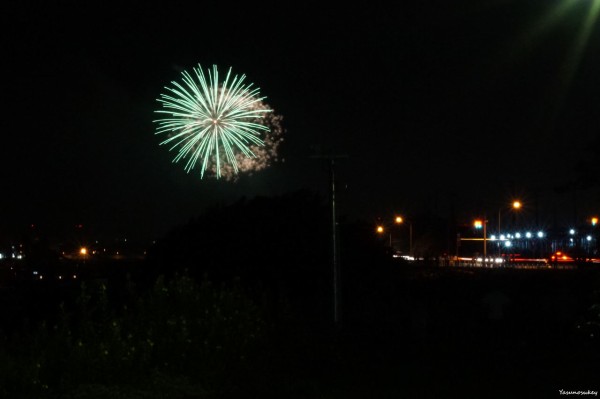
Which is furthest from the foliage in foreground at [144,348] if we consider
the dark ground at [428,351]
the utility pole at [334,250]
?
the utility pole at [334,250]

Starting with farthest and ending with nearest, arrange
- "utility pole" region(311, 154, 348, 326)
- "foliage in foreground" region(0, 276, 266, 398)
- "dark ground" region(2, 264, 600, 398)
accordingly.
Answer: "utility pole" region(311, 154, 348, 326) < "dark ground" region(2, 264, 600, 398) < "foliage in foreground" region(0, 276, 266, 398)

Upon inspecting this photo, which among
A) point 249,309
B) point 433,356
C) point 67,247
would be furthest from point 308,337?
point 67,247

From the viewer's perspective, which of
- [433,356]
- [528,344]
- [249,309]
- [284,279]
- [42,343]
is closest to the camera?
[42,343]

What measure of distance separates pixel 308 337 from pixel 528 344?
6387mm

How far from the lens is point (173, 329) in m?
13.2

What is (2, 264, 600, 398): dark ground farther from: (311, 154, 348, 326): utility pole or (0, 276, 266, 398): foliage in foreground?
(0, 276, 266, 398): foliage in foreground

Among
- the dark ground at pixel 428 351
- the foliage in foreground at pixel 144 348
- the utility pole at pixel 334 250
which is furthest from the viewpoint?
the utility pole at pixel 334 250

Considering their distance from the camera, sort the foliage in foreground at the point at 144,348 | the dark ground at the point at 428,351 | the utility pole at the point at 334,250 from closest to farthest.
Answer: the foliage in foreground at the point at 144,348, the dark ground at the point at 428,351, the utility pole at the point at 334,250

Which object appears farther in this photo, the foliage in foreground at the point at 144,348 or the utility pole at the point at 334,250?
the utility pole at the point at 334,250

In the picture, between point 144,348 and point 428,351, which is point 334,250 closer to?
point 428,351

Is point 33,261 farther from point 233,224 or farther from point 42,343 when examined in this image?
point 42,343

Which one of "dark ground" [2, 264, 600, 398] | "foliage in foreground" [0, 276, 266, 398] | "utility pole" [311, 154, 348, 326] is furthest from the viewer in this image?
"utility pole" [311, 154, 348, 326]

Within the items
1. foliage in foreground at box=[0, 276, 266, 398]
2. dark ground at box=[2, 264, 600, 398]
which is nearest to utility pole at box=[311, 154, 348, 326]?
dark ground at box=[2, 264, 600, 398]

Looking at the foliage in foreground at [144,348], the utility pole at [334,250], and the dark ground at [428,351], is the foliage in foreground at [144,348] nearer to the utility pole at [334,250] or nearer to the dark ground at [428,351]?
the dark ground at [428,351]
